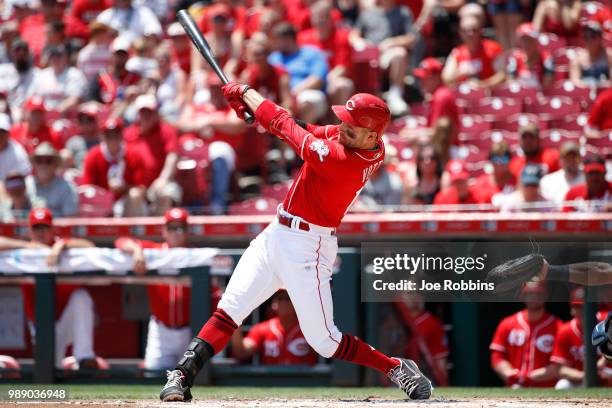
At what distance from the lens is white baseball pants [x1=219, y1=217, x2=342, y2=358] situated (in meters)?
5.48

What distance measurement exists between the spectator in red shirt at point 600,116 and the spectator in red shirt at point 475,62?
1.38 m

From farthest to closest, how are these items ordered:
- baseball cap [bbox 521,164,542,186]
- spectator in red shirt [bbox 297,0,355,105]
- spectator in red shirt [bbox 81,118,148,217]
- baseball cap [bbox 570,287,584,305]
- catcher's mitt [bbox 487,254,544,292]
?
spectator in red shirt [bbox 297,0,355,105] < spectator in red shirt [bbox 81,118,148,217] < baseball cap [bbox 521,164,542,186] < baseball cap [bbox 570,287,584,305] < catcher's mitt [bbox 487,254,544,292]

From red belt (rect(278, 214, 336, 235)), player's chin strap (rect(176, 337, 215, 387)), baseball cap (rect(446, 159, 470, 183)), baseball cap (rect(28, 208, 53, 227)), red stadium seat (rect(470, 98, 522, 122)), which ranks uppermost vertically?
red stadium seat (rect(470, 98, 522, 122))

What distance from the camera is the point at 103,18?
12.3m

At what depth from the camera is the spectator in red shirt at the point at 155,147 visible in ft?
30.5

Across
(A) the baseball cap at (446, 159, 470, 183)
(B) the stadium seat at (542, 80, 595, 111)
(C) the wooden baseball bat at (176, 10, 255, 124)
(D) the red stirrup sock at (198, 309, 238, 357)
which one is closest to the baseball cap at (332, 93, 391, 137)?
(C) the wooden baseball bat at (176, 10, 255, 124)

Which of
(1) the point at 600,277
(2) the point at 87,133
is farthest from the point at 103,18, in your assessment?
(1) the point at 600,277

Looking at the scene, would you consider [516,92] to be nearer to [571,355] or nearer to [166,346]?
[571,355]

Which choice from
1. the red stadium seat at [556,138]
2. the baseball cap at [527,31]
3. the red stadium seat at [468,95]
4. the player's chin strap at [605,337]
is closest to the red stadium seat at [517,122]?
the red stadium seat at [556,138]

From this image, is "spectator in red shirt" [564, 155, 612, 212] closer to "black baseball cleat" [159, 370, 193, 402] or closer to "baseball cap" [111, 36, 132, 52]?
"black baseball cleat" [159, 370, 193, 402]

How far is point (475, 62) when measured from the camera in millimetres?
10570

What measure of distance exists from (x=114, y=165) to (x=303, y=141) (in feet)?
15.5

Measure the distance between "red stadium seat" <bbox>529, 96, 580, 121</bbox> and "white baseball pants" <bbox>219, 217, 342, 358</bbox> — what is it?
4875 millimetres

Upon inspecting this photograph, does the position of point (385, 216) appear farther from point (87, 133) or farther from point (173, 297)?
point (87, 133)
